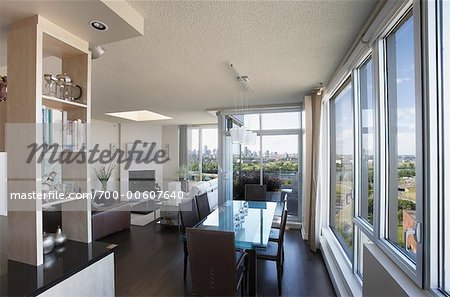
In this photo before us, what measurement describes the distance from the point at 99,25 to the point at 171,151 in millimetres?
6517

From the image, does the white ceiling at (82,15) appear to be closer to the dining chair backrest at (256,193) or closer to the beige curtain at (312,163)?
the beige curtain at (312,163)

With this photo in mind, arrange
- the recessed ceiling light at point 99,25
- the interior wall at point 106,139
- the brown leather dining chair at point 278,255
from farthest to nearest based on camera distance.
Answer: the interior wall at point 106,139
the brown leather dining chair at point 278,255
the recessed ceiling light at point 99,25

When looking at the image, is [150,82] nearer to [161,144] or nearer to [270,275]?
[270,275]

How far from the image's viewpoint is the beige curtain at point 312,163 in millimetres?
3625

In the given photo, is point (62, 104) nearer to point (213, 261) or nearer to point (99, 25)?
point (99, 25)

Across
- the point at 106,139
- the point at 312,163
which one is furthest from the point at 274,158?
the point at 106,139

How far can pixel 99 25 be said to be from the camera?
1.46 m

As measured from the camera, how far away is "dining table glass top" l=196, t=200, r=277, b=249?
2318 millimetres

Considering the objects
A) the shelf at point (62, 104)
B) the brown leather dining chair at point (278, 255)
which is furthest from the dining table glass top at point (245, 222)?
the shelf at point (62, 104)

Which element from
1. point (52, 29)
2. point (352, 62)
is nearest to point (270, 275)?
point (352, 62)

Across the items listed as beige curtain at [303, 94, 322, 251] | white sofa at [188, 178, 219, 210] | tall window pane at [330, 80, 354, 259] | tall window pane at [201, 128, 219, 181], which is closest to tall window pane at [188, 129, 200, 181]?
tall window pane at [201, 128, 219, 181]

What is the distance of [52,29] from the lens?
1.42m

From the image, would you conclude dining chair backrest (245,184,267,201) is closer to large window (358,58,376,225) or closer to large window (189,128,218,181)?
large window (358,58,376,225)

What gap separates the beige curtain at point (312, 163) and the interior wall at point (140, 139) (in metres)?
4.98
